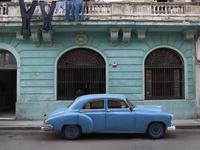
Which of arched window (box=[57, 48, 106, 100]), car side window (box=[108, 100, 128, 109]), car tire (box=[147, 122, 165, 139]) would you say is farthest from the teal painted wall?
car tire (box=[147, 122, 165, 139])

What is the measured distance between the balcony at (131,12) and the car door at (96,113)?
5389 mm

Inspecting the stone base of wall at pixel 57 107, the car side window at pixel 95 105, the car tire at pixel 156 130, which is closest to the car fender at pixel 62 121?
the car side window at pixel 95 105

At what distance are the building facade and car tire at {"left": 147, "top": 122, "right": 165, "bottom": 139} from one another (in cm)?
472

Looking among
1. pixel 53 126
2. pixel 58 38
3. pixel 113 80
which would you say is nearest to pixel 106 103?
pixel 53 126

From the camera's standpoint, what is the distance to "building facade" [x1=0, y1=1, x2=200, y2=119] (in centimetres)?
1642

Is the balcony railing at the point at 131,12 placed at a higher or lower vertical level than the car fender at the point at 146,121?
higher

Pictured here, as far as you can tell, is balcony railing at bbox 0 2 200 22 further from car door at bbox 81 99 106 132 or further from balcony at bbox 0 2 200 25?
car door at bbox 81 99 106 132

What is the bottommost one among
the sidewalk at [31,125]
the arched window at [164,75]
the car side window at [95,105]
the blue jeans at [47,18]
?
the sidewalk at [31,125]

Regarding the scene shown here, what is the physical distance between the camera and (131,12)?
1652 cm

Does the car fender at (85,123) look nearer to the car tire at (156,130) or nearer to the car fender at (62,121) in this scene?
the car fender at (62,121)

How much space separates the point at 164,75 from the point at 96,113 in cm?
626

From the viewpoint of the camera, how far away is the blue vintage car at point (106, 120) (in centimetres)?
1163

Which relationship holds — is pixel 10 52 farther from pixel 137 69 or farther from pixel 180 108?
pixel 180 108

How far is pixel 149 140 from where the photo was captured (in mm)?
11516
